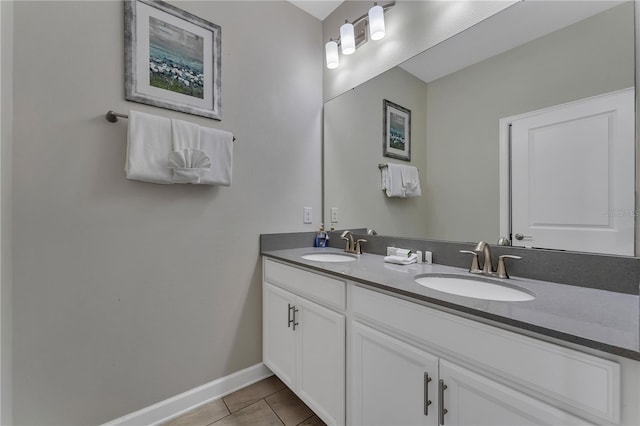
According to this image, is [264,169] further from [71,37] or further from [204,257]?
[71,37]

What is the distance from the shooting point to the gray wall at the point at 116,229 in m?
1.12

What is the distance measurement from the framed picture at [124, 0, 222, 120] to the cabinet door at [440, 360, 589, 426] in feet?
5.44

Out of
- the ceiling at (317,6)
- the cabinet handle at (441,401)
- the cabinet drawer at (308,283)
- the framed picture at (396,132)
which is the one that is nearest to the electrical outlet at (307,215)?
the cabinet drawer at (308,283)

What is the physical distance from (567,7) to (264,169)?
63.0 inches

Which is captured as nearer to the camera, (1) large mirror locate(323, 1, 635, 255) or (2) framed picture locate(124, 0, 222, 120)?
(1) large mirror locate(323, 1, 635, 255)

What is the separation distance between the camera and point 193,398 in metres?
1.51

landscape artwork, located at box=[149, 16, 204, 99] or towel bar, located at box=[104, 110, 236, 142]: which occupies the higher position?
landscape artwork, located at box=[149, 16, 204, 99]

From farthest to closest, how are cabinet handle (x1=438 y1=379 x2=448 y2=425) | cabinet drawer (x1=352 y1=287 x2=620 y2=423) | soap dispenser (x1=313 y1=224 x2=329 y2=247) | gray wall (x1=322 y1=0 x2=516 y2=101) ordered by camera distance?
soap dispenser (x1=313 y1=224 x2=329 y2=247) < gray wall (x1=322 y1=0 x2=516 y2=101) < cabinet handle (x1=438 y1=379 x2=448 y2=425) < cabinet drawer (x1=352 y1=287 x2=620 y2=423)

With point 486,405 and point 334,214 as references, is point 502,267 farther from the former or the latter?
point 334,214

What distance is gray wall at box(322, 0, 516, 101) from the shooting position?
1.30 m

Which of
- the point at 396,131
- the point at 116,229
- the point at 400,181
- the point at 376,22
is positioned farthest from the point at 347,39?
the point at 116,229

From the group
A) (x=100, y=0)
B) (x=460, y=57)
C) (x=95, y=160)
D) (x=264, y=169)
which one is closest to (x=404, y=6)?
(x=460, y=57)

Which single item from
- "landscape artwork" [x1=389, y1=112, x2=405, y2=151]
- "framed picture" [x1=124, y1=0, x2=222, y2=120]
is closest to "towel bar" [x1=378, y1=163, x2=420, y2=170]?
"landscape artwork" [x1=389, y1=112, x2=405, y2=151]

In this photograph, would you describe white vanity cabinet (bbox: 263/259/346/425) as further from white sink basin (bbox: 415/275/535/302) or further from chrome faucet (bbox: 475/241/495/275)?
chrome faucet (bbox: 475/241/495/275)
